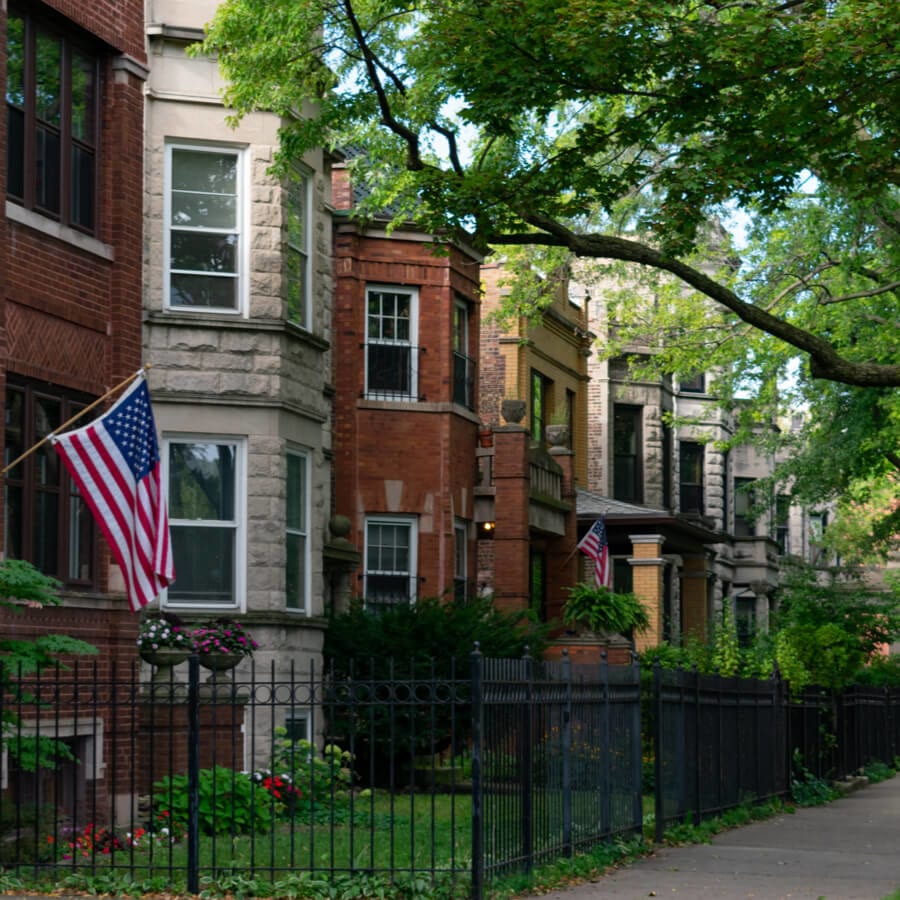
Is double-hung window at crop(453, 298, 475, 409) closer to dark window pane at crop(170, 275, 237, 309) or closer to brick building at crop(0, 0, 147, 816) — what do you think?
dark window pane at crop(170, 275, 237, 309)

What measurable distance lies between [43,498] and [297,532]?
582cm

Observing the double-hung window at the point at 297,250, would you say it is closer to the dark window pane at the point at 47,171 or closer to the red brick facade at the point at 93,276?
the red brick facade at the point at 93,276

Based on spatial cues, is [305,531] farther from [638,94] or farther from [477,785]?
[477,785]

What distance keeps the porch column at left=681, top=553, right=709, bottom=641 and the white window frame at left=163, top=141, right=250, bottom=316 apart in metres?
23.8

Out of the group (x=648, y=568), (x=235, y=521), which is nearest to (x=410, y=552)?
(x=235, y=521)

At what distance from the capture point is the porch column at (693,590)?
4288 centimetres

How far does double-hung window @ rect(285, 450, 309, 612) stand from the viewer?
21.9 metres

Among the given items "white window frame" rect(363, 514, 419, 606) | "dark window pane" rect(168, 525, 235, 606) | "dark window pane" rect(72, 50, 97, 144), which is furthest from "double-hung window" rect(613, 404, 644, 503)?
"dark window pane" rect(72, 50, 97, 144)

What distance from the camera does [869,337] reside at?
29.7m

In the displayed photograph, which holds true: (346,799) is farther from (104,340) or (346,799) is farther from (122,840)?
(104,340)

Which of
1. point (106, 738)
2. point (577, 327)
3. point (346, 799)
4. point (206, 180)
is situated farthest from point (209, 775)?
point (577, 327)

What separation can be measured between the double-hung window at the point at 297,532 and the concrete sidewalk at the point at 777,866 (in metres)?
6.34

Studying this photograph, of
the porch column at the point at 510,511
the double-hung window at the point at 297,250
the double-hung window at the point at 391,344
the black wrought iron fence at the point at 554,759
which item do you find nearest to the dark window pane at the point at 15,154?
the double-hung window at the point at 297,250

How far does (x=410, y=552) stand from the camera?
27625 millimetres
